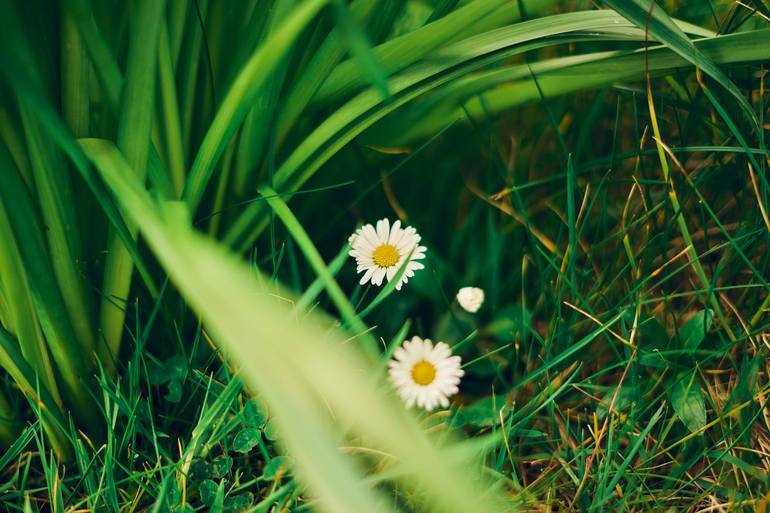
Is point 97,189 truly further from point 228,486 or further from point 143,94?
point 228,486

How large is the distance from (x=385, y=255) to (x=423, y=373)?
161mm

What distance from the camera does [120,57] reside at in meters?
0.69

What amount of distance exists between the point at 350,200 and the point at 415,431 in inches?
22.0

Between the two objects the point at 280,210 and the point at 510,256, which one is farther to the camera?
the point at 510,256

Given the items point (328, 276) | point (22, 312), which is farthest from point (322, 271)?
point (22, 312)

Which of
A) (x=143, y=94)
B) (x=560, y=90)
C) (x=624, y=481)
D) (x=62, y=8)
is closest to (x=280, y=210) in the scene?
(x=143, y=94)

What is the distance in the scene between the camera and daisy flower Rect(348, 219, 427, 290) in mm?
768

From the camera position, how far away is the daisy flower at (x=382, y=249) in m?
0.77

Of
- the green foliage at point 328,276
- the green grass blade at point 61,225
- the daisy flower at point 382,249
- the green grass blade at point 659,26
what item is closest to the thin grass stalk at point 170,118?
the green foliage at point 328,276

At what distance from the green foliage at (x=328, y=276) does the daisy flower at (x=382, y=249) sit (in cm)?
8

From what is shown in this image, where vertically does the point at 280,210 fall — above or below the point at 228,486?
above

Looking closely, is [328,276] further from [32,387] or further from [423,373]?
[32,387]

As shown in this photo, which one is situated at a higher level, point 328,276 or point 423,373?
point 328,276

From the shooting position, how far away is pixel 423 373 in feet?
2.26
